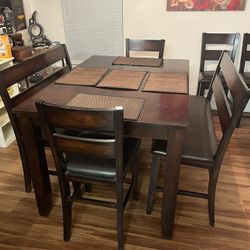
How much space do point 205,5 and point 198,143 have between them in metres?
1.77

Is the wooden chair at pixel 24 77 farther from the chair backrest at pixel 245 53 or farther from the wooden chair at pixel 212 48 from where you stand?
the chair backrest at pixel 245 53

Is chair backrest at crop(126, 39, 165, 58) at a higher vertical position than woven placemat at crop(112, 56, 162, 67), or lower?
higher

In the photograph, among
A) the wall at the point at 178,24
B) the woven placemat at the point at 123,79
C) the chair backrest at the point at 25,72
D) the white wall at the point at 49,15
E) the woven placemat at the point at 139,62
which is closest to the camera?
the chair backrest at the point at 25,72

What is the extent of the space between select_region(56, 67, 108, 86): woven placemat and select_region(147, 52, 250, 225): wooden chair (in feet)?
1.95

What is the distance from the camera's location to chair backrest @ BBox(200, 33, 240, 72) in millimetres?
2654

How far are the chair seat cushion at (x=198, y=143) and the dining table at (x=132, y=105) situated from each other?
0.18 meters

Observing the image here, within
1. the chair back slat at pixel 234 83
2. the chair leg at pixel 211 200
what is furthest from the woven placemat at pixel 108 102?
the chair leg at pixel 211 200

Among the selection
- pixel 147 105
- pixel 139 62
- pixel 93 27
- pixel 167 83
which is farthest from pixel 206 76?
pixel 147 105

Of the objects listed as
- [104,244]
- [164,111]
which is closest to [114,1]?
[164,111]

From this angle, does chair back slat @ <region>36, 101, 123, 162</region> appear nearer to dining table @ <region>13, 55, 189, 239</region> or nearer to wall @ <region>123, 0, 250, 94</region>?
dining table @ <region>13, 55, 189, 239</region>

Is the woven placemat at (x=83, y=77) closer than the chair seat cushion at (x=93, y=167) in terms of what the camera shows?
No

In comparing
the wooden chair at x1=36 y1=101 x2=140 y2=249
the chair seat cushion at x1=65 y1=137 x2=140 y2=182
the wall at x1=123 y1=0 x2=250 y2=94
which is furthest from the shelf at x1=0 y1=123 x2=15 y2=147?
the wall at x1=123 y1=0 x2=250 y2=94

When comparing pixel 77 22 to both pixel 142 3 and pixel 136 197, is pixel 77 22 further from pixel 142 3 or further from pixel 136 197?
pixel 136 197

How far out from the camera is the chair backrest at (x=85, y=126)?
1042 millimetres
